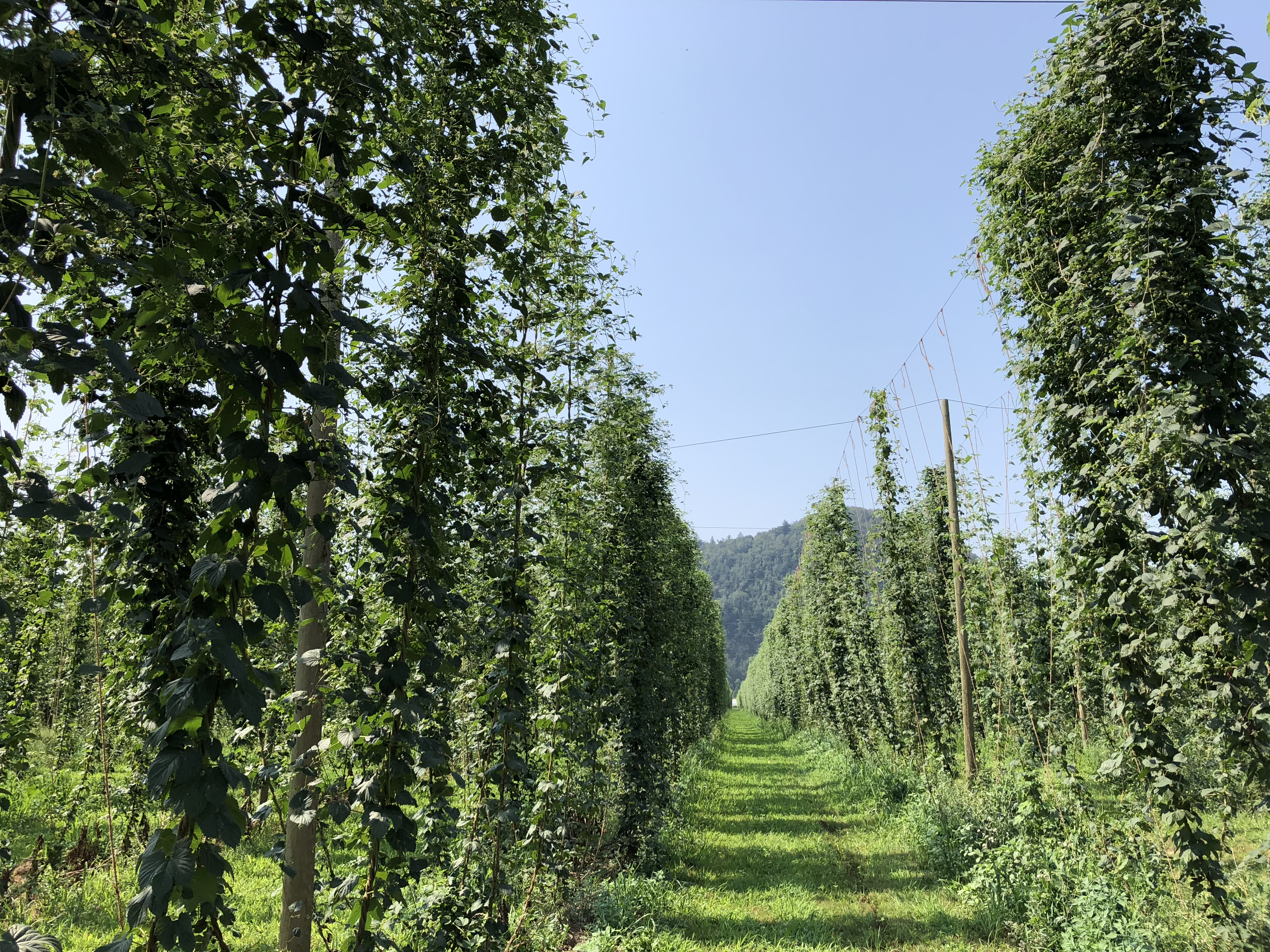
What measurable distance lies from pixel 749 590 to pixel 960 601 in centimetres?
13242

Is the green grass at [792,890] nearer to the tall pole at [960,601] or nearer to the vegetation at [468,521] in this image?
the vegetation at [468,521]

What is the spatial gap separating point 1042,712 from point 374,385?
18.5 feet

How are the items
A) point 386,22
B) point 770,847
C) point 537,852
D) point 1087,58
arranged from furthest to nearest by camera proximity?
point 770,847, point 537,852, point 1087,58, point 386,22

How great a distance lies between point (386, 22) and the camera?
85.1 inches

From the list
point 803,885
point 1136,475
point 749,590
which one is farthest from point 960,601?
point 749,590

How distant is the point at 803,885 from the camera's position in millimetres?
6531

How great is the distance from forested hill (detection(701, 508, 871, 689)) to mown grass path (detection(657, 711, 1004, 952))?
108 m

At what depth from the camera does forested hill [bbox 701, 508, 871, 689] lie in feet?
426

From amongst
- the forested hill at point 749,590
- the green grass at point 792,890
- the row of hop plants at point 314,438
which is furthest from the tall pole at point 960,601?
the forested hill at point 749,590

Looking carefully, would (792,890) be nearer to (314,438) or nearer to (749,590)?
(314,438)

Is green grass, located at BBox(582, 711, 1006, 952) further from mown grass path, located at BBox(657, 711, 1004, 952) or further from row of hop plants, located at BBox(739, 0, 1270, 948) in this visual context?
row of hop plants, located at BBox(739, 0, 1270, 948)

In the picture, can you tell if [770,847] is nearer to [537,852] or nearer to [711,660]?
[537,852]

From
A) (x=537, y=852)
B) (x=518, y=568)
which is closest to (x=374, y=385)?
(x=518, y=568)

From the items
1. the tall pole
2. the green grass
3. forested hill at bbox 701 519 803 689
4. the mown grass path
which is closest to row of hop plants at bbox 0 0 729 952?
the green grass
